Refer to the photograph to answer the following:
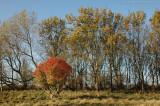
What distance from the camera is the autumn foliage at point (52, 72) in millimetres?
15164

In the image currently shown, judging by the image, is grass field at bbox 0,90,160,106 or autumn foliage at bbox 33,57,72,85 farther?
autumn foliage at bbox 33,57,72,85

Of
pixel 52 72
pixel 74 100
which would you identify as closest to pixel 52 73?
pixel 52 72

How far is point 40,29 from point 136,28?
1640 cm

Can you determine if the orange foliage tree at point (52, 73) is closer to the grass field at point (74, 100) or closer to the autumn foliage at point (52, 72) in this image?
the autumn foliage at point (52, 72)

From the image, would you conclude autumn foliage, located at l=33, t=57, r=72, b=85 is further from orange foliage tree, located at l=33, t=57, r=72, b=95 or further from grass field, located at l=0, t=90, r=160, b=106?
grass field, located at l=0, t=90, r=160, b=106

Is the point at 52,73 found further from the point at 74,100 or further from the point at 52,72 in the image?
the point at 74,100

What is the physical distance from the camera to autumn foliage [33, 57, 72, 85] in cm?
1516

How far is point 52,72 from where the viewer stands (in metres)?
15.1

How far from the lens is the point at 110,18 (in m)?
24.9

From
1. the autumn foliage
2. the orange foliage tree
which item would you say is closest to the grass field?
the orange foliage tree

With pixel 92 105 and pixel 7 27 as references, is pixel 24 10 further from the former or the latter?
pixel 92 105

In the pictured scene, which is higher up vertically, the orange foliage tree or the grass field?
the orange foliage tree

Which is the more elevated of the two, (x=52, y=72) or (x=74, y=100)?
(x=52, y=72)

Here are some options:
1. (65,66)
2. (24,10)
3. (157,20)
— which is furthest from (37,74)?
(157,20)
